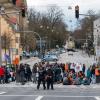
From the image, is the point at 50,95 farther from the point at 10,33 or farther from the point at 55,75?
the point at 10,33

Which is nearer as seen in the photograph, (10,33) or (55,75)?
(55,75)

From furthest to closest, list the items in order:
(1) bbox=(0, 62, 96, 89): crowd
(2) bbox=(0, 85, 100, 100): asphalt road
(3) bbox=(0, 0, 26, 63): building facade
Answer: (3) bbox=(0, 0, 26, 63): building facade → (1) bbox=(0, 62, 96, 89): crowd → (2) bbox=(0, 85, 100, 100): asphalt road

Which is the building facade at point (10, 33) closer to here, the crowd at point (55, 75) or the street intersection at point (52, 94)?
the crowd at point (55, 75)

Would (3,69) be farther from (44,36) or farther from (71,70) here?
(44,36)

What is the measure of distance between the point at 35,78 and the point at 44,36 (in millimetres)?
112416

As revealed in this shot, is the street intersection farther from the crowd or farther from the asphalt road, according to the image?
the crowd

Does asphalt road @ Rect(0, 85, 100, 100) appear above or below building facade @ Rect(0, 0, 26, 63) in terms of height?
below

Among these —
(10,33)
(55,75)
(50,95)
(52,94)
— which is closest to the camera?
(50,95)

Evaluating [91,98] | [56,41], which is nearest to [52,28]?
[56,41]

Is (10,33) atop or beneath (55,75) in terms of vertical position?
atop

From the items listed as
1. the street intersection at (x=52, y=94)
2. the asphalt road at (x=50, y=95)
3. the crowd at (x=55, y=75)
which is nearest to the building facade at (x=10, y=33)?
the crowd at (x=55, y=75)

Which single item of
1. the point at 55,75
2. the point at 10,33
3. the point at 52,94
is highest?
the point at 10,33

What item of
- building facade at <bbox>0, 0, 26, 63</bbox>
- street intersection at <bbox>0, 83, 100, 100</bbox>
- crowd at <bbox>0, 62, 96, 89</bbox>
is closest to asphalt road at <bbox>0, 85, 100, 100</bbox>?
Result: street intersection at <bbox>0, 83, 100, 100</bbox>

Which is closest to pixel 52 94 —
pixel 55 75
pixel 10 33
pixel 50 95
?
pixel 50 95
